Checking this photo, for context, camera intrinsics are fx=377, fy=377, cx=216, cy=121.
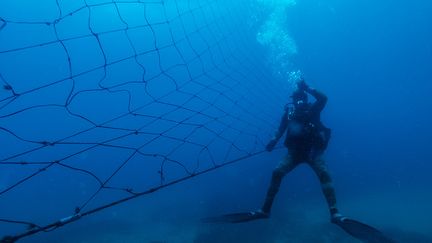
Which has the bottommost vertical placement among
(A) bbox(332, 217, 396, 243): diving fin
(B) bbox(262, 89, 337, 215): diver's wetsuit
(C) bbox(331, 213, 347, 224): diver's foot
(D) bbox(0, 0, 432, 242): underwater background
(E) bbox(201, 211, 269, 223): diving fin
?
(A) bbox(332, 217, 396, 243): diving fin

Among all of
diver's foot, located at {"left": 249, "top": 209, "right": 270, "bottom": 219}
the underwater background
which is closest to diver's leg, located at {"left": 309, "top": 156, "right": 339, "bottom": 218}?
diver's foot, located at {"left": 249, "top": 209, "right": 270, "bottom": 219}

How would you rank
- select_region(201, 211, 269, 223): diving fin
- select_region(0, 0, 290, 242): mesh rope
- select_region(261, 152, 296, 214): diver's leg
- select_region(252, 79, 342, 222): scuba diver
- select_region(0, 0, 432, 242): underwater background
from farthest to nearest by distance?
select_region(0, 0, 290, 242): mesh rope
select_region(0, 0, 432, 242): underwater background
select_region(252, 79, 342, 222): scuba diver
select_region(261, 152, 296, 214): diver's leg
select_region(201, 211, 269, 223): diving fin

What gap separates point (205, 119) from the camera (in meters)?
79.2

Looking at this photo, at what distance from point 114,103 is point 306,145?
303 ft

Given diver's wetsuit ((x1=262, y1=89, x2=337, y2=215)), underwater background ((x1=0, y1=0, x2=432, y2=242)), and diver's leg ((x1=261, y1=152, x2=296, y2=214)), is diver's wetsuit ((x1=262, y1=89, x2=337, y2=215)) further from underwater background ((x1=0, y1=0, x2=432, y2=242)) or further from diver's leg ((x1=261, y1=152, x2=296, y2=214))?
underwater background ((x1=0, y1=0, x2=432, y2=242))

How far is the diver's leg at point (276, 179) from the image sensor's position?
639cm

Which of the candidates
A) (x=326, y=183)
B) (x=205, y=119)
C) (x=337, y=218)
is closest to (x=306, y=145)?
→ (x=326, y=183)

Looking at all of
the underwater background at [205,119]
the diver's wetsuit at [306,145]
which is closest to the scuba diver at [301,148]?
the diver's wetsuit at [306,145]

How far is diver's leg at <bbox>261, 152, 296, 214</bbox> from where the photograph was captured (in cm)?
639

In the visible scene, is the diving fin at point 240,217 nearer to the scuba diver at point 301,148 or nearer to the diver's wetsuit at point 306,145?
the scuba diver at point 301,148

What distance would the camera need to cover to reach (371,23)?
259 ft

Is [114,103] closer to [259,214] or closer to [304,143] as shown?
[304,143]

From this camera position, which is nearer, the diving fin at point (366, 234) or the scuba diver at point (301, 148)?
the diving fin at point (366, 234)

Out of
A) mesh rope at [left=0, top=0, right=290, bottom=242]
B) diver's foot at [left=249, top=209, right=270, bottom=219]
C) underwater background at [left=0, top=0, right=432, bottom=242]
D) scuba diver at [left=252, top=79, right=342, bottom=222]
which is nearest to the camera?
diver's foot at [left=249, top=209, right=270, bottom=219]
